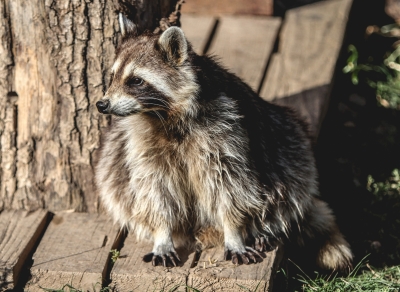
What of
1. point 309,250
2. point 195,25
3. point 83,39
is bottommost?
point 309,250

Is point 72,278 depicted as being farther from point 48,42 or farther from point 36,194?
point 48,42

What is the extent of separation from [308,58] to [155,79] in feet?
6.52

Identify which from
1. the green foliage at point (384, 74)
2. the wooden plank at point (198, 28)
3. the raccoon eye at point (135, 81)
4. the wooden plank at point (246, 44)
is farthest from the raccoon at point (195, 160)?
the green foliage at point (384, 74)

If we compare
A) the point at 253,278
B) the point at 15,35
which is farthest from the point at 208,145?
the point at 15,35

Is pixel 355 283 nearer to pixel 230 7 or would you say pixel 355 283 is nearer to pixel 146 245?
pixel 146 245

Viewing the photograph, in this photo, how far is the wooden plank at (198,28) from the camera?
5.05 meters

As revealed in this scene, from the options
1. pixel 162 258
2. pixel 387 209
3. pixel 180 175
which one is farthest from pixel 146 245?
pixel 387 209

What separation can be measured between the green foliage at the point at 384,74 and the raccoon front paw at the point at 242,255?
6.81ft

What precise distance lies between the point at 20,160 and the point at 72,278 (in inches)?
28.8

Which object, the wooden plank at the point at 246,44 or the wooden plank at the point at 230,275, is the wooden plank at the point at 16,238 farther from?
the wooden plank at the point at 246,44

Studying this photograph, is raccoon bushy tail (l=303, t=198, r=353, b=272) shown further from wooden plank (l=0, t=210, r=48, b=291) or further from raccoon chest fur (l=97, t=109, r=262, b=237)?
wooden plank (l=0, t=210, r=48, b=291)

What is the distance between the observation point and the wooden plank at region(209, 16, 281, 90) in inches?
188

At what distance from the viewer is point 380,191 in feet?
14.3

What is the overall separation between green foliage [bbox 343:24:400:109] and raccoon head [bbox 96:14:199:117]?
2.23m
